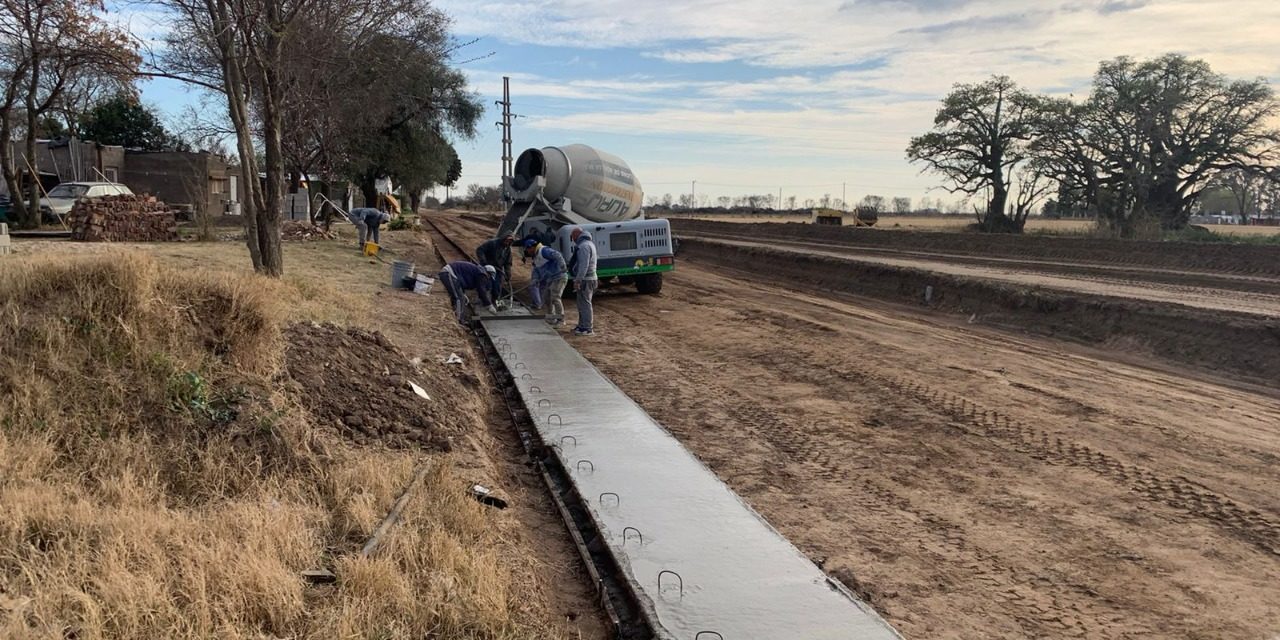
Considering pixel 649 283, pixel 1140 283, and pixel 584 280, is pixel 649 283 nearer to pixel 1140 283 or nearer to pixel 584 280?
pixel 584 280

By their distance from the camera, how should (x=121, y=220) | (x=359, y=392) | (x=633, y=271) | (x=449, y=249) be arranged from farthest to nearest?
(x=449, y=249), (x=121, y=220), (x=633, y=271), (x=359, y=392)

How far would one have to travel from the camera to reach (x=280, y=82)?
13383 mm

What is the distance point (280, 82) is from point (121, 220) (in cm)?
911

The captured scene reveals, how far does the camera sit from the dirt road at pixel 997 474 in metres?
4.31

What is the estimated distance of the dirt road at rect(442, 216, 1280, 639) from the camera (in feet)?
14.1

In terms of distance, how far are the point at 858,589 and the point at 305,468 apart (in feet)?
11.1

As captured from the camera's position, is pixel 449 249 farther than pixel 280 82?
Yes

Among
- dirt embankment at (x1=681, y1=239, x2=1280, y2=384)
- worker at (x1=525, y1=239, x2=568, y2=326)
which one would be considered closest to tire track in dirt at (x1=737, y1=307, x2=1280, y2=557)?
dirt embankment at (x1=681, y1=239, x2=1280, y2=384)

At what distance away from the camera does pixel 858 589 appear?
444 cm

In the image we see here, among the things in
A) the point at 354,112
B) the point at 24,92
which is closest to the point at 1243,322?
the point at 354,112

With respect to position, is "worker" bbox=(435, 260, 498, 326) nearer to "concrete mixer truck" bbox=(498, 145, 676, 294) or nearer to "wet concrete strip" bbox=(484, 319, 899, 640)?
"concrete mixer truck" bbox=(498, 145, 676, 294)

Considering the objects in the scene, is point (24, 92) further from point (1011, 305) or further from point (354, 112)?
point (1011, 305)

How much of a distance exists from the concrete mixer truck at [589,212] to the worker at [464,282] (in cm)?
209

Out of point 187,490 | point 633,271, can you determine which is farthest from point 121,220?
point 187,490
